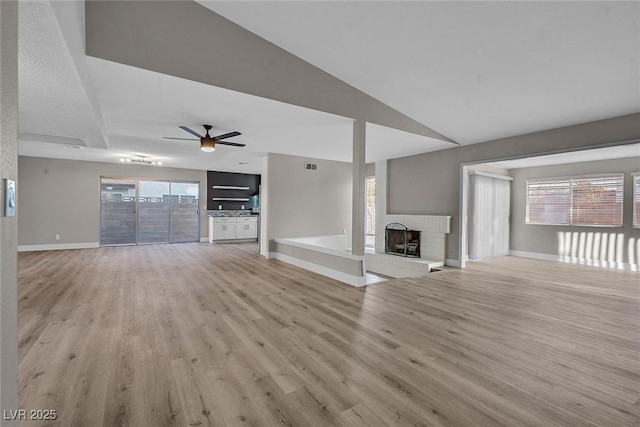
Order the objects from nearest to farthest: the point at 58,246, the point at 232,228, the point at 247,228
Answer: the point at 58,246 < the point at 232,228 < the point at 247,228

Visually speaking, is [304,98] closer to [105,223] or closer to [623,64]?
[623,64]

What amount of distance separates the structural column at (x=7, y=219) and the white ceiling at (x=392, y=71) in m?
0.92

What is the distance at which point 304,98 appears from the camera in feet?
12.0

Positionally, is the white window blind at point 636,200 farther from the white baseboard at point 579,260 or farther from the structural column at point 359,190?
the structural column at point 359,190

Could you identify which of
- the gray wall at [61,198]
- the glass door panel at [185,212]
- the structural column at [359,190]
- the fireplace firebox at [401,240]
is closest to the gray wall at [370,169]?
the fireplace firebox at [401,240]

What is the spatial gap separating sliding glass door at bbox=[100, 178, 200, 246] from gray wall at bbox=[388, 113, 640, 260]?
6652 millimetres

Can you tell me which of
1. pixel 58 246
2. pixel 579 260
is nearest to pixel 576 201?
pixel 579 260

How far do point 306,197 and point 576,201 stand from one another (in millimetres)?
6245

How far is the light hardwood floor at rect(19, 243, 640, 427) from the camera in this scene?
5.24 ft

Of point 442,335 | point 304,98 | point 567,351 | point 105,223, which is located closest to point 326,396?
point 442,335

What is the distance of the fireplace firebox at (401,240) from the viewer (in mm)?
6647

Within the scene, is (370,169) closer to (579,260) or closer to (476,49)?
(579,260)

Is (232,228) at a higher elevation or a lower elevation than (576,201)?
lower

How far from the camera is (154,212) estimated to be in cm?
907
